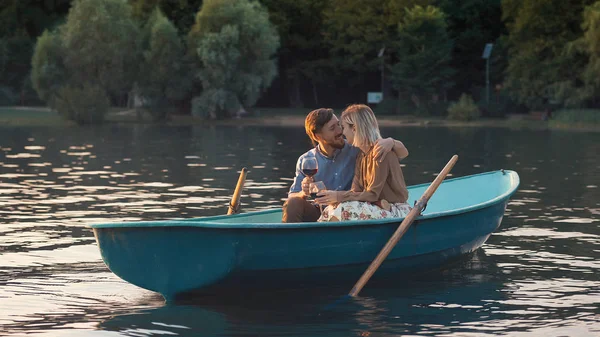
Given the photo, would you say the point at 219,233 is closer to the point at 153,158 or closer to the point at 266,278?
the point at 266,278

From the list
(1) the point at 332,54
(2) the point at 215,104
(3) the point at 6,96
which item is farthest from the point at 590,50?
(3) the point at 6,96

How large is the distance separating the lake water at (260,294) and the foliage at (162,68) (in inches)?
1124

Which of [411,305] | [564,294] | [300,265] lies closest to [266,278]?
[300,265]

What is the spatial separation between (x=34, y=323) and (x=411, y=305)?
319 cm

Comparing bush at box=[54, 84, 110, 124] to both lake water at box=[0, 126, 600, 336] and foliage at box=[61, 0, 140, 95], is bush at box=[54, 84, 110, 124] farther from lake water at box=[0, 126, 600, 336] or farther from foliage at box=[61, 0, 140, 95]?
lake water at box=[0, 126, 600, 336]

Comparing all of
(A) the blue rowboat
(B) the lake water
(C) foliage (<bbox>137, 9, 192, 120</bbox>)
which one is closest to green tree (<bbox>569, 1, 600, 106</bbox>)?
(C) foliage (<bbox>137, 9, 192, 120</bbox>)

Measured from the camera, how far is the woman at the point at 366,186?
1011 cm

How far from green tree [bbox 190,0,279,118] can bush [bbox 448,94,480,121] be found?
909cm

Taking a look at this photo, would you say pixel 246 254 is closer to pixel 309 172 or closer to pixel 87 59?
pixel 309 172

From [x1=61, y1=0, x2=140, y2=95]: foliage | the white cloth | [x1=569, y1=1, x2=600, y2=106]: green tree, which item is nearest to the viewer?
the white cloth

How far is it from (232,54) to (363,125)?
45.0m

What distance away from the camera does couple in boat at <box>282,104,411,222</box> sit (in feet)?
33.2

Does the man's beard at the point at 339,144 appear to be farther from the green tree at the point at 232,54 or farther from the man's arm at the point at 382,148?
the green tree at the point at 232,54

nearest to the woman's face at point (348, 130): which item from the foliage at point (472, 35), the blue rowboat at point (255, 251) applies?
the blue rowboat at point (255, 251)
